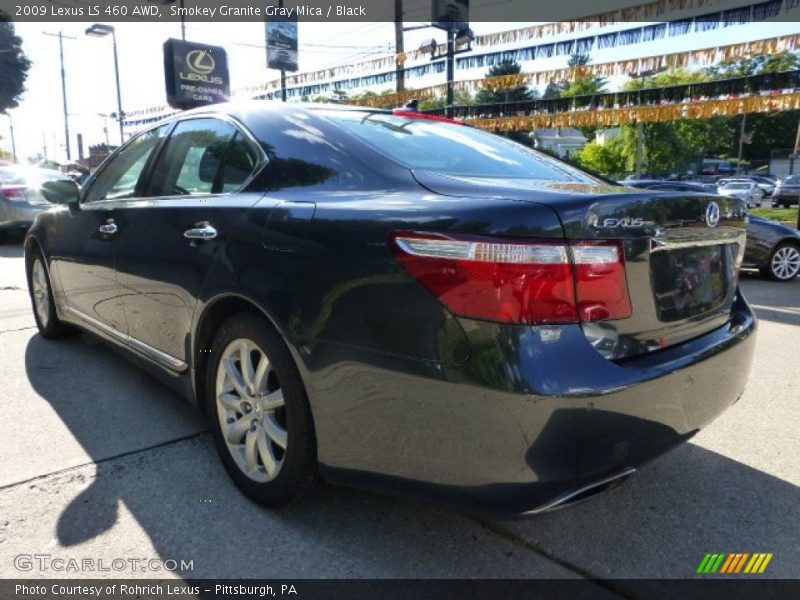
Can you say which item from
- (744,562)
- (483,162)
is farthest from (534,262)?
(744,562)

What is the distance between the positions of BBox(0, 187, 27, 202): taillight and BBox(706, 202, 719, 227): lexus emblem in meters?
11.9

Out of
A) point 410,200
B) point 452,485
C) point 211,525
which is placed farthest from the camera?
point 211,525

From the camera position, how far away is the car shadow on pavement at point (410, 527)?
2.09 m

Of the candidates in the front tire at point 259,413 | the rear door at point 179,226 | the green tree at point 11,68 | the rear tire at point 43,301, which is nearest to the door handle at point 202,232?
the rear door at point 179,226

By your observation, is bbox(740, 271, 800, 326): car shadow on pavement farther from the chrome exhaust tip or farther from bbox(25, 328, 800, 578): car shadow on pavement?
the chrome exhaust tip

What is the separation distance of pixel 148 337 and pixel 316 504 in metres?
1.27

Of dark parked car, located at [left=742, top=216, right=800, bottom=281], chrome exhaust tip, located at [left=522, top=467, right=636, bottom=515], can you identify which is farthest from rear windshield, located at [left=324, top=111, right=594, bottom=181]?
dark parked car, located at [left=742, top=216, right=800, bottom=281]

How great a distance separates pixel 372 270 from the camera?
1.84 m

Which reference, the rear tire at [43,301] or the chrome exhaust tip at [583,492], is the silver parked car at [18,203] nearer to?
the rear tire at [43,301]

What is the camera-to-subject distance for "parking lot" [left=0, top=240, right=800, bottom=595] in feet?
6.89

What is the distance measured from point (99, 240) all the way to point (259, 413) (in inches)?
69.3

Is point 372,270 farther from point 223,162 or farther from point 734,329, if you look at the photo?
point 734,329

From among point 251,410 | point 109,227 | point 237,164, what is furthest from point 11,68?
point 251,410

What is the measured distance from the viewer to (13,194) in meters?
11.0
